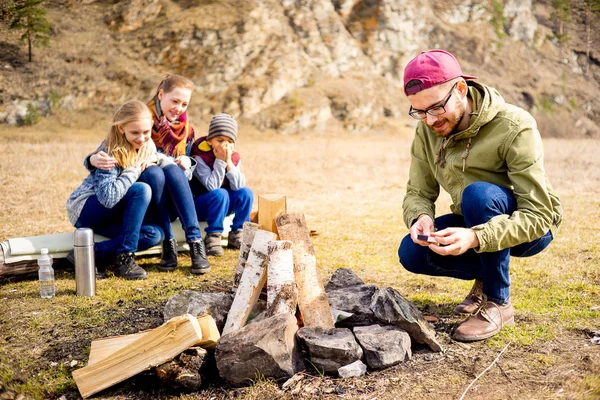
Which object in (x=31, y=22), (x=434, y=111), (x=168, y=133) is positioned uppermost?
(x=31, y=22)

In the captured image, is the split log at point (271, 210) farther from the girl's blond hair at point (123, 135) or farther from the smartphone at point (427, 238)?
the girl's blond hair at point (123, 135)

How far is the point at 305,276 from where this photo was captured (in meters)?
3.42

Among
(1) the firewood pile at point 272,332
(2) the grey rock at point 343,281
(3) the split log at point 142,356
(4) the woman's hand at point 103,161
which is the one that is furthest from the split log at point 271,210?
(4) the woman's hand at point 103,161

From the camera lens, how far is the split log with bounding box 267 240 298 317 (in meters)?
3.25

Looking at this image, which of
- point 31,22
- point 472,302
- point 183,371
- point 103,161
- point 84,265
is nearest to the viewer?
point 183,371

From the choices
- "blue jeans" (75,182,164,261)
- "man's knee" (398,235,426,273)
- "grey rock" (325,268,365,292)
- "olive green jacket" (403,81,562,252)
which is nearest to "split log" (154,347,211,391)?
"grey rock" (325,268,365,292)

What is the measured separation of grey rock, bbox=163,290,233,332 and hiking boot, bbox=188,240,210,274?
1.34 meters

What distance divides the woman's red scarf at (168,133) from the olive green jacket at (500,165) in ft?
8.61

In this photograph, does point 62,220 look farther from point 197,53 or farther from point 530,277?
point 197,53

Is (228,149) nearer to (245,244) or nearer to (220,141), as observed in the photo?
(220,141)

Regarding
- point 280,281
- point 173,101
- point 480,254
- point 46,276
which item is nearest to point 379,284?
point 480,254

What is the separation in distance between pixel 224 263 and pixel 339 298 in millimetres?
1934

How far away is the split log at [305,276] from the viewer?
3314 millimetres

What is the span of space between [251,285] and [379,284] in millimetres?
1592
